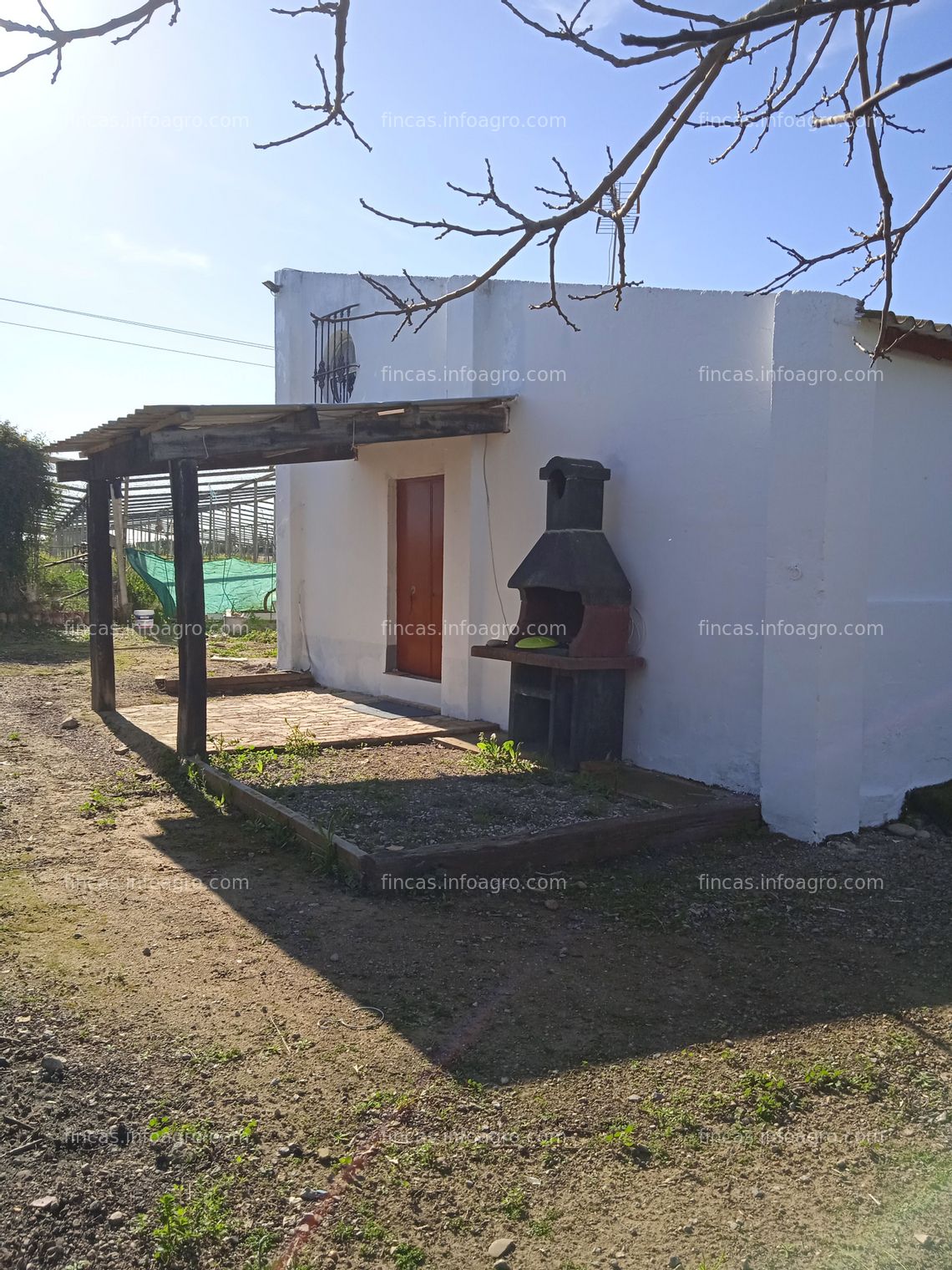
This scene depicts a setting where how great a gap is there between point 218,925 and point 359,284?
8363 millimetres

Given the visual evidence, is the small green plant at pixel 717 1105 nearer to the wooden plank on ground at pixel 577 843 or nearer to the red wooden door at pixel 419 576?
the wooden plank on ground at pixel 577 843

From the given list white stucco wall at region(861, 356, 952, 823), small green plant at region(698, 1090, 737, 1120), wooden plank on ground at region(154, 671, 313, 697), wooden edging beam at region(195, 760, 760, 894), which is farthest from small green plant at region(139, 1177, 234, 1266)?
wooden plank on ground at region(154, 671, 313, 697)

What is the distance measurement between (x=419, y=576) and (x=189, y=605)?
328 cm

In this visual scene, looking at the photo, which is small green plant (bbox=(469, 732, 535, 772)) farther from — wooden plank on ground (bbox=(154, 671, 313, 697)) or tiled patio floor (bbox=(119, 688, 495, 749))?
wooden plank on ground (bbox=(154, 671, 313, 697))

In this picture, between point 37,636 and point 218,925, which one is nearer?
point 218,925

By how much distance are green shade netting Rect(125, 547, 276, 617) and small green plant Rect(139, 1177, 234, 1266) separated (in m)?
16.3

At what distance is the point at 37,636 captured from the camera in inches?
655

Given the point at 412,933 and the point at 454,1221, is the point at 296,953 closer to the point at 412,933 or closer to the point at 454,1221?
the point at 412,933

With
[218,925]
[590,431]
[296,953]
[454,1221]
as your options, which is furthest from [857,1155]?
[590,431]

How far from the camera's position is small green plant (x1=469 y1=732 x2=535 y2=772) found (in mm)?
7195

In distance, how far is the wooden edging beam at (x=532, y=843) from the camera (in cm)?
492

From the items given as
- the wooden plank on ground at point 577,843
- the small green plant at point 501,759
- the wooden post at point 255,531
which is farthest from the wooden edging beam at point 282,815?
the wooden post at point 255,531

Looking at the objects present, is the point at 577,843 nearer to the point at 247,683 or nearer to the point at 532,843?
the point at 532,843

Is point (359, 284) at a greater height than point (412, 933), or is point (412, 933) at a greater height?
point (359, 284)
